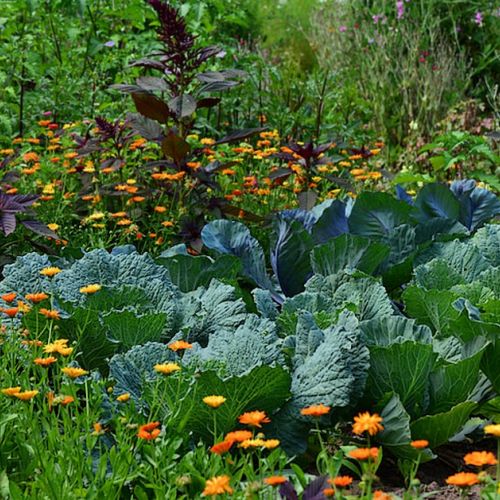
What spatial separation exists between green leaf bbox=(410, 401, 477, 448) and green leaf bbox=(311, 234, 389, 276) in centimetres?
84

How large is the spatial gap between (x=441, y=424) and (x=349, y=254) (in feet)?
2.98

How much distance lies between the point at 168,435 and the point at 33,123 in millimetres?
3683

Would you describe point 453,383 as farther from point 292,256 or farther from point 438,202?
point 438,202

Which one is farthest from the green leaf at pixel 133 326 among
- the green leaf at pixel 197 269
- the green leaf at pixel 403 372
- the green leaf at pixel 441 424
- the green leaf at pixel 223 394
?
the green leaf at pixel 441 424

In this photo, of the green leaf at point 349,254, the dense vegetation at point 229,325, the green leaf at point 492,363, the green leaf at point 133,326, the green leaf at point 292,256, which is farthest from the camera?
the green leaf at point 292,256

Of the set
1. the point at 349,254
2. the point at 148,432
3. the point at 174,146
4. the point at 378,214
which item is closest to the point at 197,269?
the point at 349,254

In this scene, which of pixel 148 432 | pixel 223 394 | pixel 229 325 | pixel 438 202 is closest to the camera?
pixel 148 432

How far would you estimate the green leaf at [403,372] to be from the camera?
7.78 ft

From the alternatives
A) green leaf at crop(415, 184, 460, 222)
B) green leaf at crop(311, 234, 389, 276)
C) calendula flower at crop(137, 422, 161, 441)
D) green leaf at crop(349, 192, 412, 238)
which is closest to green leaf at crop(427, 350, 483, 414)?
green leaf at crop(311, 234, 389, 276)

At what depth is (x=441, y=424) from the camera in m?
2.35

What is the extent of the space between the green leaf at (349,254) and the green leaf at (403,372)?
0.71m

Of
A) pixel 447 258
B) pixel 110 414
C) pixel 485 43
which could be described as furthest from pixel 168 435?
pixel 485 43

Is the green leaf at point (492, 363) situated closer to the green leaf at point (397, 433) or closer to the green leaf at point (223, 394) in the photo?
the green leaf at point (397, 433)

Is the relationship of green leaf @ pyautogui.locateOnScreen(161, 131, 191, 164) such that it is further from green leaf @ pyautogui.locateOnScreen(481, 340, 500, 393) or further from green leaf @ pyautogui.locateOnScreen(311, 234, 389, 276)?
green leaf @ pyautogui.locateOnScreen(481, 340, 500, 393)
